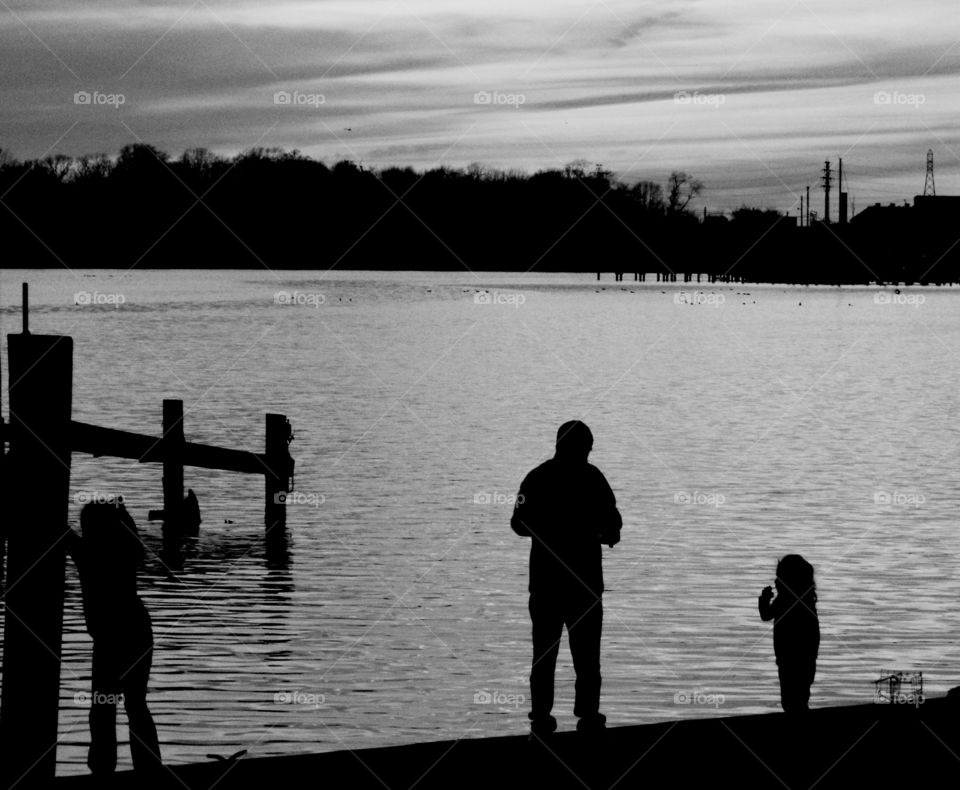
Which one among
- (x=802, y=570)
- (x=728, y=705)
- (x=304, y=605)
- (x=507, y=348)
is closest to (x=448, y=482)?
(x=304, y=605)

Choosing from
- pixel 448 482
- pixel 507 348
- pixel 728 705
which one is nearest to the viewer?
pixel 728 705

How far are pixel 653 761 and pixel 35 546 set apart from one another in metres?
4.23

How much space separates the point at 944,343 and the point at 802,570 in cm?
10191

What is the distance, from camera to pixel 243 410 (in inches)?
2120

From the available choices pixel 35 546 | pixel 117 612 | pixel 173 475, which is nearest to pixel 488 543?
pixel 173 475

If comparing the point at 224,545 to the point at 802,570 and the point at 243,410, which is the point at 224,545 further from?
the point at 243,410

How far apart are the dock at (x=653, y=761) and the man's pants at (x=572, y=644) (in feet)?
2.58

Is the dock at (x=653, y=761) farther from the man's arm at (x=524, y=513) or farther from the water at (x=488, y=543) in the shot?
the water at (x=488, y=543)

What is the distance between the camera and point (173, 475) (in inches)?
1019

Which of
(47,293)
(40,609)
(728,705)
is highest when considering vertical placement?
(47,293)

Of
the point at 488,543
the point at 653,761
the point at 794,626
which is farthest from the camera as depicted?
the point at 488,543

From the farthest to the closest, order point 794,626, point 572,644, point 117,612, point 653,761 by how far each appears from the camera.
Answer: point 572,644
point 794,626
point 117,612
point 653,761

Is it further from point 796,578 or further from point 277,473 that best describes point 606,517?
point 277,473

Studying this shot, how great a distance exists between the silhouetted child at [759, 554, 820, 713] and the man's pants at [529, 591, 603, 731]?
4.25 feet
